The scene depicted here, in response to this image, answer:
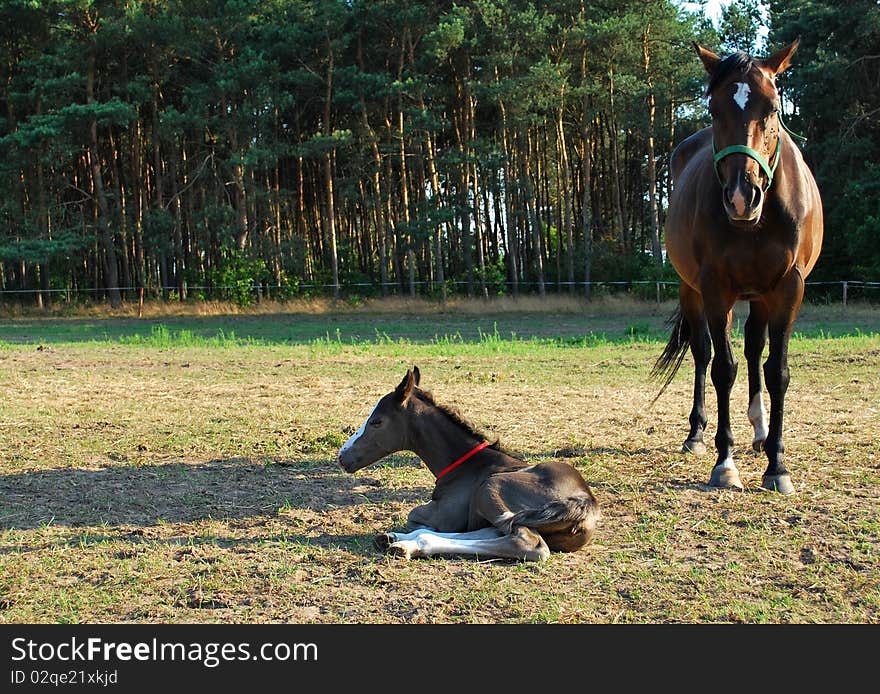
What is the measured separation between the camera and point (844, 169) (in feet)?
118

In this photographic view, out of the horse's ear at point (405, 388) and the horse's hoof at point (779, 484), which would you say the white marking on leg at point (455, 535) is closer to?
the horse's ear at point (405, 388)

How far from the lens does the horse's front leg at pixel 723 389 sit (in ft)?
23.3

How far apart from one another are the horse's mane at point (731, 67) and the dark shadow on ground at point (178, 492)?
12.6ft

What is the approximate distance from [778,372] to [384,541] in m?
3.77

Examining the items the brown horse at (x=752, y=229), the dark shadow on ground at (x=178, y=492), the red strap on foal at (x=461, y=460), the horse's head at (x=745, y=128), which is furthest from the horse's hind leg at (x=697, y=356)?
the red strap on foal at (x=461, y=460)

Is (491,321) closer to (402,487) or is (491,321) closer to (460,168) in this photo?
(460,168)

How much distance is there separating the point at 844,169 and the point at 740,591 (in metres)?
35.4

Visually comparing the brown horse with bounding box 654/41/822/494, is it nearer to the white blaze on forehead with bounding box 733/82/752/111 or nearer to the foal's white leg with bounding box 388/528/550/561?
the white blaze on forehead with bounding box 733/82/752/111

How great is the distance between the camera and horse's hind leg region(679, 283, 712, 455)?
8.55 m

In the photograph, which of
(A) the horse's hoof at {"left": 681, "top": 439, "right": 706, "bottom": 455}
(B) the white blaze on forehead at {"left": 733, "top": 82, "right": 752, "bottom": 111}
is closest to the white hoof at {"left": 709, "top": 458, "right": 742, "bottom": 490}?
(A) the horse's hoof at {"left": 681, "top": 439, "right": 706, "bottom": 455}

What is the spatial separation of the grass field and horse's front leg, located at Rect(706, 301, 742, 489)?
155 millimetres
